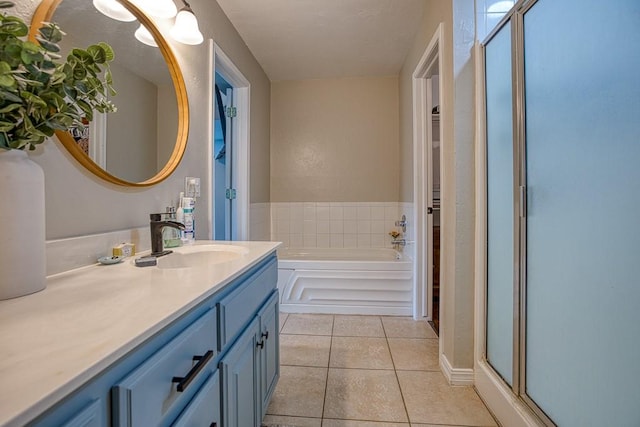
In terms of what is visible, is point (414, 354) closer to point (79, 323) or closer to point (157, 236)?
point (157, 236)

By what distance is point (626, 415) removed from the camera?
2.55 ft

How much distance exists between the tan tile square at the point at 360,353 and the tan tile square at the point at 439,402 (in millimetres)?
178

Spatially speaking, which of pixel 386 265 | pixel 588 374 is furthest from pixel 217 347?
pixel 386 265

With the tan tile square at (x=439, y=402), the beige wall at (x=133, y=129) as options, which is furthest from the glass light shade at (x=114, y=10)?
the tan tile square at (x=439, y=402)

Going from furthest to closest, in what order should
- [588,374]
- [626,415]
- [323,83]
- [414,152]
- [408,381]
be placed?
[323,83]
[414,152]
[408,381]
[588,374]
[626,415]

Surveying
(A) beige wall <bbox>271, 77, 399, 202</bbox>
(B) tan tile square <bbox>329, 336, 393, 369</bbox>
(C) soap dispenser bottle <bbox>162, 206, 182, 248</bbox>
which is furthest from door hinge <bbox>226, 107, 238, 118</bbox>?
(B) tan tile square <bbox>329, 336, 393, 369</bbox>

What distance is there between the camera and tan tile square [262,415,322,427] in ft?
4.41

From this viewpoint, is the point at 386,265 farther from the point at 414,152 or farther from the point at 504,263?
the point at 504,263

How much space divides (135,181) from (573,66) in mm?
1651

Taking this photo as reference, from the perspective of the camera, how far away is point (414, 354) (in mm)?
1957

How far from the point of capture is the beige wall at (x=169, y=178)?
89 cm

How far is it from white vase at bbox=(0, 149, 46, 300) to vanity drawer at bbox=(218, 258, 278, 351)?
439 mm

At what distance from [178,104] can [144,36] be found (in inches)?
12.4

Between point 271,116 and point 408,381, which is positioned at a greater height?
point 271,116
